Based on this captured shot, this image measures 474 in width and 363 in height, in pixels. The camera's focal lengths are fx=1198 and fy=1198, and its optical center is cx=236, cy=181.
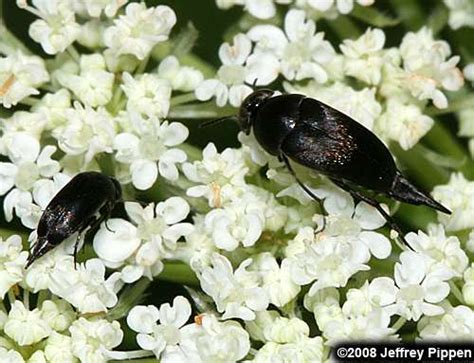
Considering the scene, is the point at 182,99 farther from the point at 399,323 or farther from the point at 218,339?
the point at 399,323

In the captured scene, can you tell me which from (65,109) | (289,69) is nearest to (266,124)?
(289,69)

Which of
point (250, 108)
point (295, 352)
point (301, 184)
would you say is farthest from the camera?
point (250, 108)

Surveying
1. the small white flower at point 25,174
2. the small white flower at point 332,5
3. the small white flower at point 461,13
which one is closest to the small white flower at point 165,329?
the small white flower at point 25,174

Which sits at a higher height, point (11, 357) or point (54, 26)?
point (54, 26)

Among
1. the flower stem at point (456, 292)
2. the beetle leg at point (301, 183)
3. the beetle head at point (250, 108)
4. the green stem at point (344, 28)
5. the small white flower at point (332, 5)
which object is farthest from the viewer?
the green stem at point (344, 28)

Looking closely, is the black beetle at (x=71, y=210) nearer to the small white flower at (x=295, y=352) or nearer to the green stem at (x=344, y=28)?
the small white flower at (x=295, y=352)

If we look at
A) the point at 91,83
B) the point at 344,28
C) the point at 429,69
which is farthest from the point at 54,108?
the point at 429,69

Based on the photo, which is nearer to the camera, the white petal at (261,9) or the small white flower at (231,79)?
the small white flower at (231,79)
